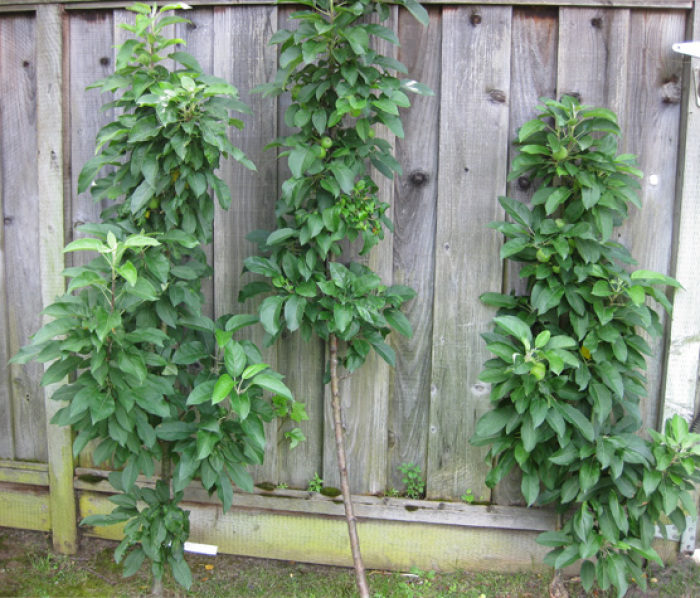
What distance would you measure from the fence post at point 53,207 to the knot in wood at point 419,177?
1.50 metres

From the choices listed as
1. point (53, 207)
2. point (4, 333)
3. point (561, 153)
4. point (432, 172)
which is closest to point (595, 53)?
point (561, 153)

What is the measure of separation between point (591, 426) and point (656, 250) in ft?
2.48

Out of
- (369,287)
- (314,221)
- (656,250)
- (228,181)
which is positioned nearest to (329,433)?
(369,287)

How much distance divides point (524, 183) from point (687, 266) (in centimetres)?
70

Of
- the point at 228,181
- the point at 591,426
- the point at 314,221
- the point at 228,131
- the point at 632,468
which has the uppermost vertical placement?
the point at 228,131

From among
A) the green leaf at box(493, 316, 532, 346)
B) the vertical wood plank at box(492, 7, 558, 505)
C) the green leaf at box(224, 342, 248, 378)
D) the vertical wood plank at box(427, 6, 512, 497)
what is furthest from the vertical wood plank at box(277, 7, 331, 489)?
the vertical wood plank at box(492, 7, 558, 505)

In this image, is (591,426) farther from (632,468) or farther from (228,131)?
(228,131)

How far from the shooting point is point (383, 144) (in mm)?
2316

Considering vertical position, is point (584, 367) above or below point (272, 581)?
above

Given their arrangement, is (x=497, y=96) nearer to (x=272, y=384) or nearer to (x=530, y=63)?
(x=530, y=63)

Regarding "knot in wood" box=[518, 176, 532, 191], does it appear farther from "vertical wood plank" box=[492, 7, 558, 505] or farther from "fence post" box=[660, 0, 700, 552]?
"fence post" box=[660, 0, 700, 552]

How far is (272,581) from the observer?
103 inches

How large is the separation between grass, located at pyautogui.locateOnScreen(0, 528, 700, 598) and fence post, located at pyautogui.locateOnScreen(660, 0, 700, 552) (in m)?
0.52

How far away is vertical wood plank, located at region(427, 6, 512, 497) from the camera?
7.95 ft
